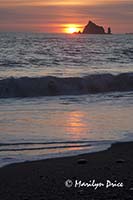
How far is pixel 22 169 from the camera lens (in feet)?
21.7

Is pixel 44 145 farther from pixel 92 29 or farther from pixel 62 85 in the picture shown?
pixel 92 29

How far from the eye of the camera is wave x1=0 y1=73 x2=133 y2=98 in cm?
1739

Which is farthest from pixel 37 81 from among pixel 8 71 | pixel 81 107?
pixel 81 107

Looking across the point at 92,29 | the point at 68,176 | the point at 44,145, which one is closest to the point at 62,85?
the point at 44,145

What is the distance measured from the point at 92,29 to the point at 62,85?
406ft

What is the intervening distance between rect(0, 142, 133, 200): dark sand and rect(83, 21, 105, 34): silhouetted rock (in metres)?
133

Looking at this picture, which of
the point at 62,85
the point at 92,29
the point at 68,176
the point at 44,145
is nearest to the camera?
the point at 68,176

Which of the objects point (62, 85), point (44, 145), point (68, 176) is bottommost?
point (62, 85)

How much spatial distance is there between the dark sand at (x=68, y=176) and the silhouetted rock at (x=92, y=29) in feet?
437

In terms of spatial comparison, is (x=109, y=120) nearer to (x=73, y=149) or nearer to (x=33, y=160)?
(x=73, y=149)

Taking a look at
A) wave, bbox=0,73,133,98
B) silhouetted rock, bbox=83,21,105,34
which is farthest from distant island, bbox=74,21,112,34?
wave, bbox=0,73,133,98

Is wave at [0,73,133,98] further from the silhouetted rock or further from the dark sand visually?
the silhouetted rock

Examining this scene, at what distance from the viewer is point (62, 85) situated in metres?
18.9

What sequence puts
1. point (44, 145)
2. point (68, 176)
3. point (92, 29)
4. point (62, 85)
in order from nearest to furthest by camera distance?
1. point (68, 176)
2. point (44, 145)
3. point (62, 85)
4. point (92, 29)
